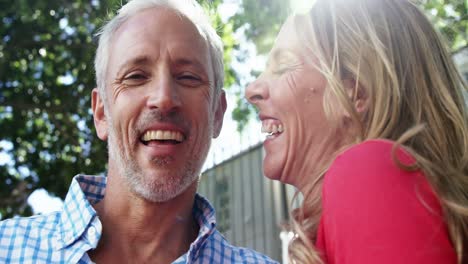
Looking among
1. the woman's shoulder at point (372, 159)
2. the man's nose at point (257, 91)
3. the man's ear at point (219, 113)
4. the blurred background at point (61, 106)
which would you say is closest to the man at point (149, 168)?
the man's ear at point (219, 113)

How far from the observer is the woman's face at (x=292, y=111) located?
198 cm

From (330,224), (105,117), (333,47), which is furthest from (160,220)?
(330,224)

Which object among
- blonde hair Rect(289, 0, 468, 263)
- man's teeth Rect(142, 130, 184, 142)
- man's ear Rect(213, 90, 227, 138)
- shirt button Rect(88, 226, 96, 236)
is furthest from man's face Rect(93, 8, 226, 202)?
blonde hair Rect(289, 0, 468, 263)

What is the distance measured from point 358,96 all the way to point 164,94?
123 cm

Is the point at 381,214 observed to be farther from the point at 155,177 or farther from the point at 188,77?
the point at 188,77

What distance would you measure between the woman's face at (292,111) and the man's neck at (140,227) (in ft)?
3.09

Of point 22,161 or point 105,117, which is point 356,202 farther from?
point 22,161

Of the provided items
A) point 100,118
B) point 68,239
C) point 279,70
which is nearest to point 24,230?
point 68,239

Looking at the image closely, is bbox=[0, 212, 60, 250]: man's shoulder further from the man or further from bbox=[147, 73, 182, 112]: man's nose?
bbox=[147, 73, 182, 112]: man's nose

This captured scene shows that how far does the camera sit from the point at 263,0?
8164mm

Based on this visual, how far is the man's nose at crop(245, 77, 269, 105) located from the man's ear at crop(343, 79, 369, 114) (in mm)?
377

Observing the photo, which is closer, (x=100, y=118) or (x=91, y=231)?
(x=91, y=231)

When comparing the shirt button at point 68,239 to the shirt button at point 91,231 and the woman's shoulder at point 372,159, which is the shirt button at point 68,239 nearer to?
the shirt button at point 91,231

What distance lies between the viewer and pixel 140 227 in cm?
291
